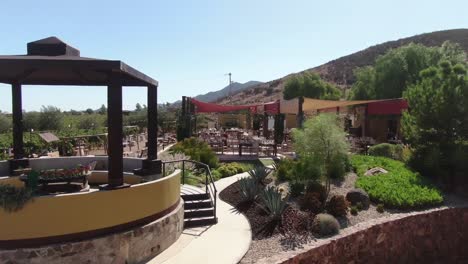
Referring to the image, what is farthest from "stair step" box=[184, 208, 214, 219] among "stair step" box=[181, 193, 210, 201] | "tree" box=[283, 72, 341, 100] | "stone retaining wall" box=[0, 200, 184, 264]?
"tree" box=[283, 72, 341, 100]

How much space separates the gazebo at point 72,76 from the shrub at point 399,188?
6.64 metres

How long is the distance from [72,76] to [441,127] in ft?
39.8

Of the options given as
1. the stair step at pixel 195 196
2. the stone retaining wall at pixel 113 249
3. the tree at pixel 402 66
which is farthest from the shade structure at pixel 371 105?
the tree at pixel 402 66

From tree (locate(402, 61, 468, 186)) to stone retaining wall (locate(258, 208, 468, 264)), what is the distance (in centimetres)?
229

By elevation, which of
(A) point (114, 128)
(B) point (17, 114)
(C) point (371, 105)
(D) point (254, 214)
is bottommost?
(D) point (254, 214)

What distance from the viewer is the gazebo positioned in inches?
271

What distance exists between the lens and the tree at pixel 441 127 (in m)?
13.5

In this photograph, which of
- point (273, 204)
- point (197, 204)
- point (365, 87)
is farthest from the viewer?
point (365, 87)

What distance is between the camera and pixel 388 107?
66.7ft

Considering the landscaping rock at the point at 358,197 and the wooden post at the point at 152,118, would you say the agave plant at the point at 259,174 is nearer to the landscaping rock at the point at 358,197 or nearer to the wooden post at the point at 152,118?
the landscaping rock at the point at 358,197

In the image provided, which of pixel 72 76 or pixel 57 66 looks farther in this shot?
pixel 72 76

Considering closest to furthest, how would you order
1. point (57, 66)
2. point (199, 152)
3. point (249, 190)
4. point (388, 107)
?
point (57, 66) < point (249, 190) < point (199, 152) < point (388, 107)

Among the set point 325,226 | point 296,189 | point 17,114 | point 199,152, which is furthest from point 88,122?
point 325,226

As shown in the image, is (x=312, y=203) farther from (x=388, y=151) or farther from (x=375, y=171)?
(x=388, y=151)
